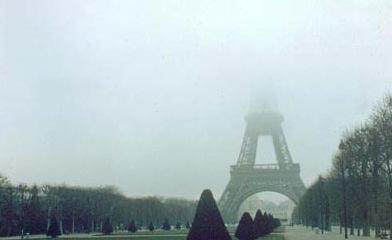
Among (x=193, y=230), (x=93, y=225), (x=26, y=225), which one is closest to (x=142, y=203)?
(x=93, y=225)

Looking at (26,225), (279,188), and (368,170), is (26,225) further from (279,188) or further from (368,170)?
(279,188)

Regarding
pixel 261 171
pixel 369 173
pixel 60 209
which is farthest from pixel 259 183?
pixel 369 173

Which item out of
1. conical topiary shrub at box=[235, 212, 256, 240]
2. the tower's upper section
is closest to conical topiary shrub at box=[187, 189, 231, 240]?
conical topiary shrub at box=[235, 212, 256, 240]

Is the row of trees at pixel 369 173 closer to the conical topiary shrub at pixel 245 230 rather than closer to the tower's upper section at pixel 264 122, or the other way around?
the conical topiary shrub at pixel 245 230

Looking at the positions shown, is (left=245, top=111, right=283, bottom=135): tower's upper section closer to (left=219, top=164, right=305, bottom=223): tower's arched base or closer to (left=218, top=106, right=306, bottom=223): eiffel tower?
(left=218, top=106, right=306, bottom=223): eiffel tower

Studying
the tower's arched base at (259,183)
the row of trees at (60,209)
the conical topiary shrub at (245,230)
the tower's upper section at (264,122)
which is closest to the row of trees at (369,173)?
the conical topiary shrub at (245,230)
